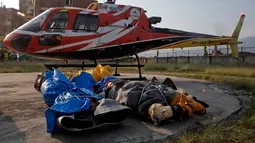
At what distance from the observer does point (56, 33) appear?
5.97 m

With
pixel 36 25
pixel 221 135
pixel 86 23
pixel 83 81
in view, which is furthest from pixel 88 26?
pixel 221 135

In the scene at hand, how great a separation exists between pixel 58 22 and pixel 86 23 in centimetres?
76

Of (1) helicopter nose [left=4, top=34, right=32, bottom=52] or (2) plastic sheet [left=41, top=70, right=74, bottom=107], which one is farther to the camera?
(1) helicopter nose [left=4, top=34, right=32, bottom=52]

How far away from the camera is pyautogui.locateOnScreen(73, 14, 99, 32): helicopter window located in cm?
623

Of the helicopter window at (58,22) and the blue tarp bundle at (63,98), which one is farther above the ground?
the helicopter window at (58,22)

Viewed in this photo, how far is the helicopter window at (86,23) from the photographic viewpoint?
623 cm

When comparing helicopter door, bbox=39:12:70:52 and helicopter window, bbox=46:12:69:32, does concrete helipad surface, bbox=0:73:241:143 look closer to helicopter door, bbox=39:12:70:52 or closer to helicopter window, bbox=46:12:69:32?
helicopter door, bbox=39:12:70:52

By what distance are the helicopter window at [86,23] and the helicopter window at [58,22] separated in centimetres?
28

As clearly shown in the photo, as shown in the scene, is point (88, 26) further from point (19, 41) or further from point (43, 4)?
point (43, 4)

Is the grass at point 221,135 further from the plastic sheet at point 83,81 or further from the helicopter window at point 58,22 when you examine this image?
the helicopter window at point 58,22

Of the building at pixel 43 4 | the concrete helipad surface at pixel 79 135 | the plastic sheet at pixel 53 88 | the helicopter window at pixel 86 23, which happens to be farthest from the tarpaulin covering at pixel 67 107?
the building at pixel 43 4

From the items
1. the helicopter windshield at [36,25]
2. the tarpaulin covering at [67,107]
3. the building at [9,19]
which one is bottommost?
the tarpaulin covering at [67,107]

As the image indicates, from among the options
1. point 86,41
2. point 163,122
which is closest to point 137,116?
point 163,122

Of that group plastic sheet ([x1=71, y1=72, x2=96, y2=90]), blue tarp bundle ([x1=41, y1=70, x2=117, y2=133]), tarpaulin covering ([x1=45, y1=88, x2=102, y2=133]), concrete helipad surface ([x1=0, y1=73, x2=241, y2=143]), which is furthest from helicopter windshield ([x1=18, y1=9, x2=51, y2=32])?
tarpaulin covering ([x1=45, y1=88, x2=102, y2=133])
